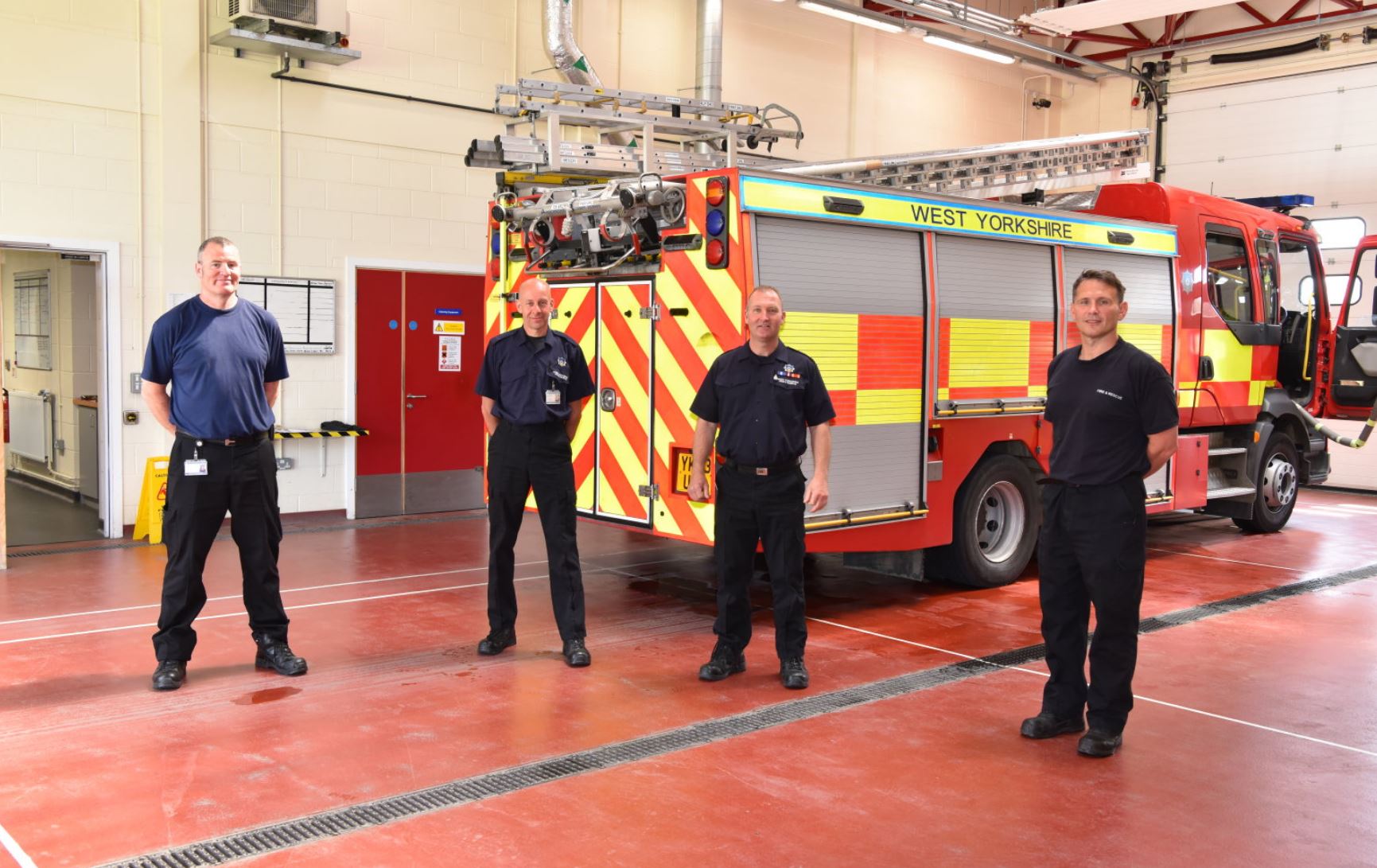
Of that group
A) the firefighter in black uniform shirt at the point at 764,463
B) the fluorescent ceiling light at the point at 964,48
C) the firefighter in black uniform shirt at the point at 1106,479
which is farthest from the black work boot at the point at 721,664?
Answer: the fluorescent ceiling light at the point at 964,48

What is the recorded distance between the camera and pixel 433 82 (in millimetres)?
11391

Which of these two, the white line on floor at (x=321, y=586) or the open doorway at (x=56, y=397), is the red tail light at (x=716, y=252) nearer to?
the white line on floor at (x=321, y=586)

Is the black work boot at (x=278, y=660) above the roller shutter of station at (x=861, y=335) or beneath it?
beneath

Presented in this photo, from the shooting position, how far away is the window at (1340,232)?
1506 centimetres

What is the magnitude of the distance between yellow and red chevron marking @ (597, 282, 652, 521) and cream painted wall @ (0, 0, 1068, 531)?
4373mm

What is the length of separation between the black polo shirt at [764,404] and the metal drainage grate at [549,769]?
1188 millimetres

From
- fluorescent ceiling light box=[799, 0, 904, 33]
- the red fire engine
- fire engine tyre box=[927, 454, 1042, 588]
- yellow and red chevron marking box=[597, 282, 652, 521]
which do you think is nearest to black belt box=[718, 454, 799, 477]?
the red fire engine

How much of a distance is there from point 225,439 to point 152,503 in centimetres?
453

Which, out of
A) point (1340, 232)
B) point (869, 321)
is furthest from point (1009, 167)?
point (1340, 232)

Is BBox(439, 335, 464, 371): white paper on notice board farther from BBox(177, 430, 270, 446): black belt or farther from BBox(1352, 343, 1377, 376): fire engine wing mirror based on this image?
BBox(1352, 343, 1377, 376): fire engine wing mirror

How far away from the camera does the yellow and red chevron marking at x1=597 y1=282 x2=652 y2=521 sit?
24.0ft

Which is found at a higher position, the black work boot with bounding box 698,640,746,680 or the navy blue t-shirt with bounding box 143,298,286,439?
the navy blue t-shirt with bounding box 143,298,286,439

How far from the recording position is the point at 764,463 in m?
5.72

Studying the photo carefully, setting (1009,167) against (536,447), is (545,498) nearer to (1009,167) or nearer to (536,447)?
(536,447)
